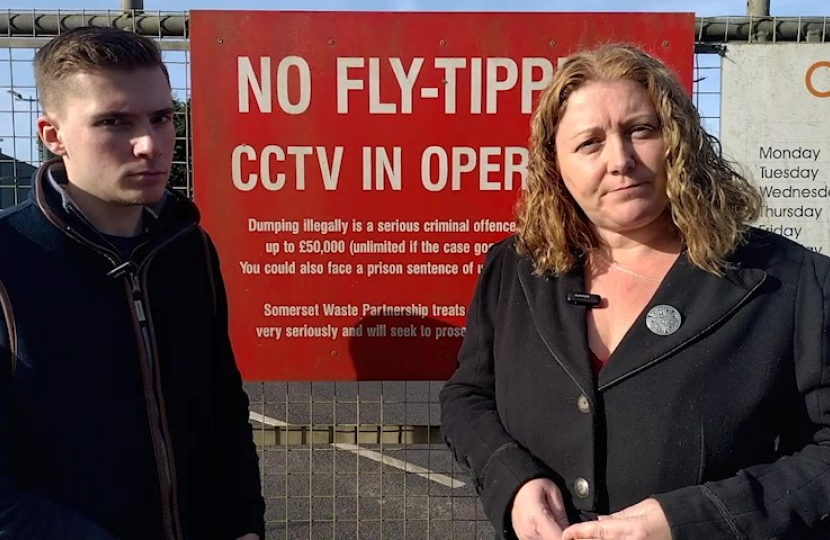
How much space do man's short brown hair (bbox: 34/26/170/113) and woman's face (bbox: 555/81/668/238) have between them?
1024 mm

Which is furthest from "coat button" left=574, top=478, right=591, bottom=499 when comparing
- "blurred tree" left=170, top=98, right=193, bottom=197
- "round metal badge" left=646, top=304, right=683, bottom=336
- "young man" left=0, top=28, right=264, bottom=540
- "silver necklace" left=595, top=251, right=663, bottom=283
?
"blurred tree" left=170, top=98, right=193, bottom=197

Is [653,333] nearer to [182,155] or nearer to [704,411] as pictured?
[704,411]

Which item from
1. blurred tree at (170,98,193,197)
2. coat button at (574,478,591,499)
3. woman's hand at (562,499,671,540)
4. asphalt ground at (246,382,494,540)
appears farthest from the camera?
asphalt ground at (246,382,494,540)

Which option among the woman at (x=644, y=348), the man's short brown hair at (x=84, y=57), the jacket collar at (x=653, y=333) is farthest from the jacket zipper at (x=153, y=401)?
the jacket collar at (x=653, y=333)

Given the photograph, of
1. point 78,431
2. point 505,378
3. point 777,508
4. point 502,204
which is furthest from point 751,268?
point 78,431

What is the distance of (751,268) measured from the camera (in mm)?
1573

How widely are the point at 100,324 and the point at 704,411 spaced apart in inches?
51.5

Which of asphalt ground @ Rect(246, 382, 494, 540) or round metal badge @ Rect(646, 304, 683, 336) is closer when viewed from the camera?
round metal badge @ Rect(646, 304, 683, 336)

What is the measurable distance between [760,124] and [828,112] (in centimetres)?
25

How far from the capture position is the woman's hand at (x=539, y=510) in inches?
60.6

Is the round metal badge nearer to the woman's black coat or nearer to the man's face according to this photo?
the woman's black coat

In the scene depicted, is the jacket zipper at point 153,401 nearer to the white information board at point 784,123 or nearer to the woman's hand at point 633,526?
the woman's hand at point 633,526

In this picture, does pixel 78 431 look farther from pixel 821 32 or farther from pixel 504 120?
pixel 821 32

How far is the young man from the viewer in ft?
4.93
